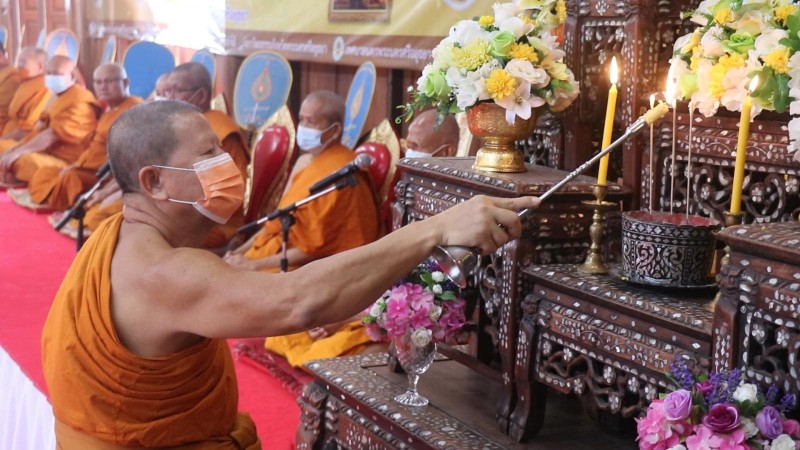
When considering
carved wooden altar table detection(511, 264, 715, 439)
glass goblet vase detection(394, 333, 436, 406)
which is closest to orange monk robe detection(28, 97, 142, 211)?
glass goblet vase detection(394, 333, 436, 406)

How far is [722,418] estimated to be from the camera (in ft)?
5.25

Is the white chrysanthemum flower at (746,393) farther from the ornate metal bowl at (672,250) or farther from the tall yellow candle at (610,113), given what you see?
the tall yellow candle at (610,113)

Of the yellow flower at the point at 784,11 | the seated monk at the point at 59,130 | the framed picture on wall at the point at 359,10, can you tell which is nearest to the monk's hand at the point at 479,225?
the yellow flower at the point at 784,11

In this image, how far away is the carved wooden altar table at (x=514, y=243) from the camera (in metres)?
2.30

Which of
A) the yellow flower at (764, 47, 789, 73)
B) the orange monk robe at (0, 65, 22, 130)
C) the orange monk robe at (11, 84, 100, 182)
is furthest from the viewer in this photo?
the orange monk robe at (0, 65, 22, 130)

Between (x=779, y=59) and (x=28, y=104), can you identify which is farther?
(x=28, y=104)

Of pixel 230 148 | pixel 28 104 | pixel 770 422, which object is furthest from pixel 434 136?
pixel 28 104

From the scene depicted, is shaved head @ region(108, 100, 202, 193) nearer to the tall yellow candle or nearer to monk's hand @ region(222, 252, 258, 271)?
the tall yellow candle

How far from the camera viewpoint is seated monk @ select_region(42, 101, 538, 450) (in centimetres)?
190

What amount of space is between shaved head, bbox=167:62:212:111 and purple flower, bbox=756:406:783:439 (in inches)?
201

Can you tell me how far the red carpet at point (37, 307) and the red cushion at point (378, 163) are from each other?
1070mm

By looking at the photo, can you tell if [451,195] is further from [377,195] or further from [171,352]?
[377,195]

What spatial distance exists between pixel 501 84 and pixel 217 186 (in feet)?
2.30

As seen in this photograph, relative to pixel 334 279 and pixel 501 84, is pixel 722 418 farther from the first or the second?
pixel 501 84
